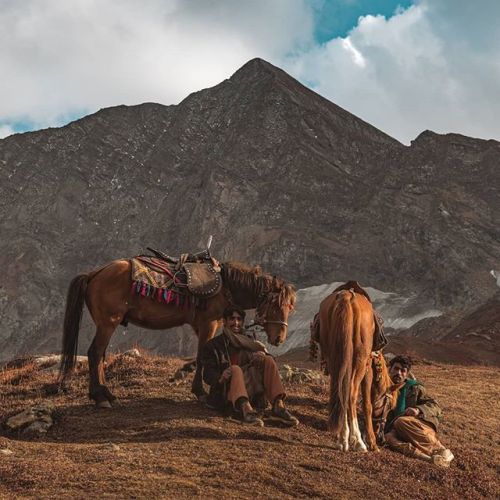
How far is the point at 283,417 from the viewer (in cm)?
764

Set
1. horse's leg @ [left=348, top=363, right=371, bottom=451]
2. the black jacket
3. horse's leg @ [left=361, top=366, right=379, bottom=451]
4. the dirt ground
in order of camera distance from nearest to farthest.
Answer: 1. the dirt ground
2. horse's leg @ [left=348, top=363, right=371, bottom=451]
3. horse's leg @ [left=361, top=366, right=379, bottom=451]
4. the black jacket

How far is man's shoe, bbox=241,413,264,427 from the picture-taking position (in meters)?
7.43

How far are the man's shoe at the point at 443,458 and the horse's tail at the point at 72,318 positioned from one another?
5372mm

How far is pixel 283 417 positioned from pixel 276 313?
1.74 metres

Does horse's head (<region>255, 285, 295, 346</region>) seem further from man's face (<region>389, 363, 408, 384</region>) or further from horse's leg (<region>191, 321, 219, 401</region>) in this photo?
man's face (<region>389, 363, 408, 384</region>)

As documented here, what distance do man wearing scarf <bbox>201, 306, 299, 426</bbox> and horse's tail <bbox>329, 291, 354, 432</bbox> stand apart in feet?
3.37

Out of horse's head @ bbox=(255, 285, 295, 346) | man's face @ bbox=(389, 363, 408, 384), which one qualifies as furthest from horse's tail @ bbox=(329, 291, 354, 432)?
horse's head @ bbox=(255, 285, 295, 346)

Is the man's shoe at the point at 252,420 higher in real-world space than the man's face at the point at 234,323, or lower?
lower

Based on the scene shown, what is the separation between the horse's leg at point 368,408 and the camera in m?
6.89

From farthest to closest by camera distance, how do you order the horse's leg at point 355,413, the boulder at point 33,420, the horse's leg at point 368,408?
the boulder at point 33,420 < the horse's leg at point 368,408 < the horse's leg at point 355,413

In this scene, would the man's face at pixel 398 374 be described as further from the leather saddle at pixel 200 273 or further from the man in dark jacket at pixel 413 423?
the leather saddle at pixel 200 273

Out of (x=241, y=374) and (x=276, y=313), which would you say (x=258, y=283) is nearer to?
(x=276, y=313)

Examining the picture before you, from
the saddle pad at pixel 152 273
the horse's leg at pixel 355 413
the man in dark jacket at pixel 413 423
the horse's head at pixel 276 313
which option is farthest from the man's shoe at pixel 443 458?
the saddle pad at pixel 152 273

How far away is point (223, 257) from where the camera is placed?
2876 inches
